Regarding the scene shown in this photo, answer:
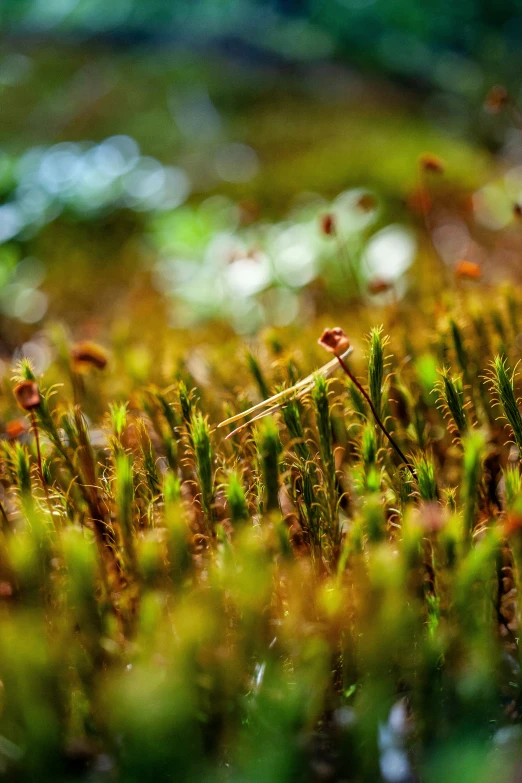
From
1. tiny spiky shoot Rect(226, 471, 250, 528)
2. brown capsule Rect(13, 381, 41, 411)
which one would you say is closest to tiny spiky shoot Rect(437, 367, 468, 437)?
tiny spiky shoot Rect(226, 471, 250, 528)

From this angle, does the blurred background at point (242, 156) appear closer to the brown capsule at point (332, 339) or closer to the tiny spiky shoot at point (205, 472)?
the brown capsule at point (332, 339)

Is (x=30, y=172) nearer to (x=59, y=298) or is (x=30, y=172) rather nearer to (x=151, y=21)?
(x=59, y=298)

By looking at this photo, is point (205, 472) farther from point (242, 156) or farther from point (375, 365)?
point (242, 156)

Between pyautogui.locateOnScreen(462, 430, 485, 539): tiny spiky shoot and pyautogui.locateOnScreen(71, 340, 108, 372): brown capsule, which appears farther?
pyautogui.locateOnScreen(71, 340, 108, 372): brown capsule

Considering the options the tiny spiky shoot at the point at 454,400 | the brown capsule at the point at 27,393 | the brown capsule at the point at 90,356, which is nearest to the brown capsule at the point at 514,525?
the tiny spiky shoot at the point at 454,400

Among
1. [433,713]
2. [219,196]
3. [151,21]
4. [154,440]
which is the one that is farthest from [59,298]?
[151,21]

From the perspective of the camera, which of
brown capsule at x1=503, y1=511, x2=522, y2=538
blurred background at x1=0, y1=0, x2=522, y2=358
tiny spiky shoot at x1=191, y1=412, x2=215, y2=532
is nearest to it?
brown capsule at x1=503, y1=511, x2=522, y2=538

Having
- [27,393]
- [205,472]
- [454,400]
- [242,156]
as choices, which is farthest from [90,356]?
[242,156]

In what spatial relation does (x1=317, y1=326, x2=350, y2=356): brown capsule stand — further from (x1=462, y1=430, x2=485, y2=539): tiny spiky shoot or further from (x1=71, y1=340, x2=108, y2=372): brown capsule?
(x1=71, y1=340, x2=108, y2=372): brown capsule

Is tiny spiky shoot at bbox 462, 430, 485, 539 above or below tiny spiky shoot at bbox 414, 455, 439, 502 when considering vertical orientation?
above
